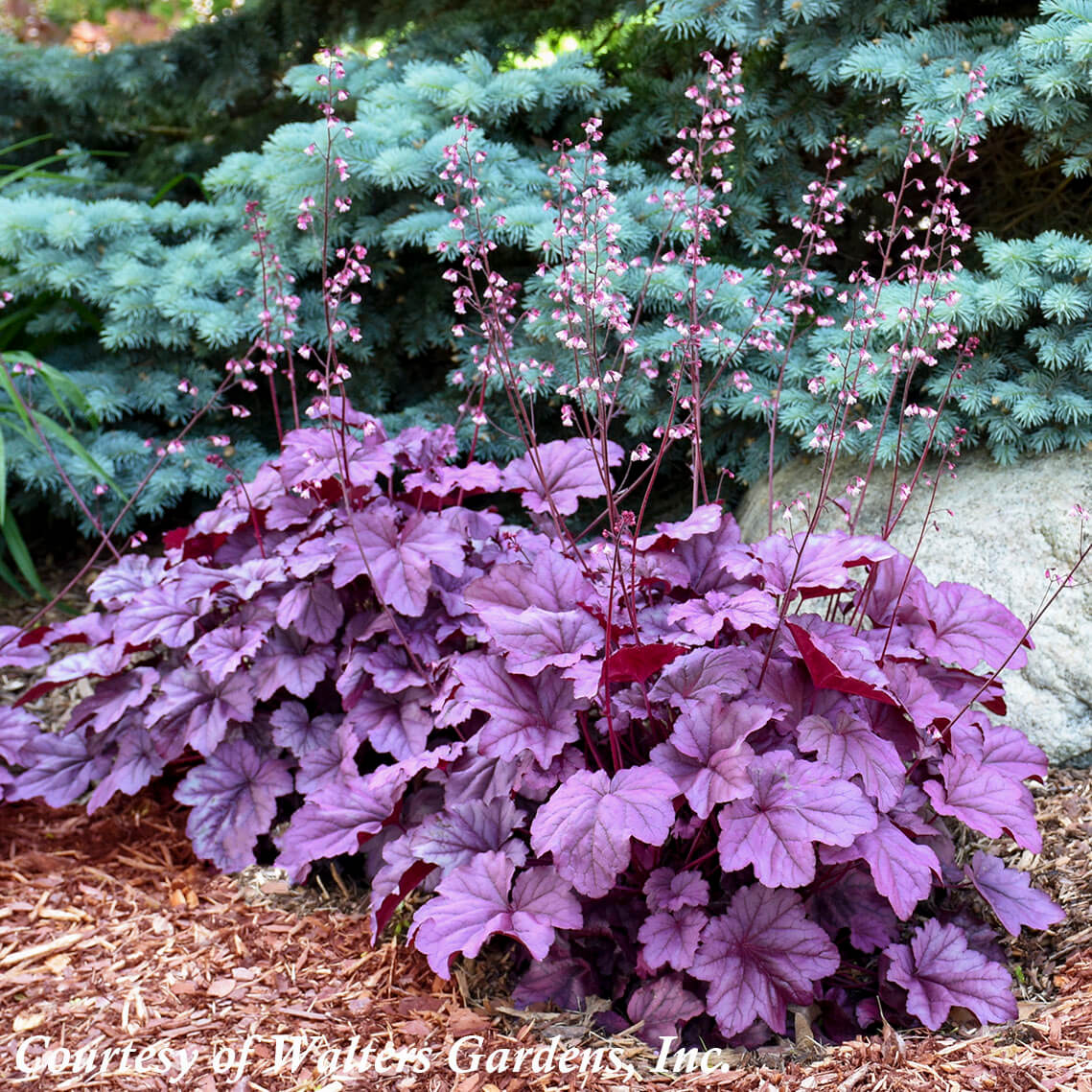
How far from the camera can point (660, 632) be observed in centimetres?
191

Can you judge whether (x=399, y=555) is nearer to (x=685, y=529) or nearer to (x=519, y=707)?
(x=519, y=707)

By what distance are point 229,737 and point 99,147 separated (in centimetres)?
314

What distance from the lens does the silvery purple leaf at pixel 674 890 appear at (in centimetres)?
173


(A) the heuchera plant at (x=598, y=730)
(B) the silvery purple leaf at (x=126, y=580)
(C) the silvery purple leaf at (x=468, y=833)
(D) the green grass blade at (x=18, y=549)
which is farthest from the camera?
(D) the green grass blade at (x=18, y=549)

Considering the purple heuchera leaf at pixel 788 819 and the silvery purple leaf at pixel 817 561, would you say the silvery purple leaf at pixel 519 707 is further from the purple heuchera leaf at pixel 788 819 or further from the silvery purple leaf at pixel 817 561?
the silvery purple leaf at pixel 817 561

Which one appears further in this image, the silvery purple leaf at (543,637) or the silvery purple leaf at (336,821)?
the silvery purple leaf at (336,821)

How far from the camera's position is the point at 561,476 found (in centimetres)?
230

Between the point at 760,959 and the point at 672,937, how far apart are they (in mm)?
152

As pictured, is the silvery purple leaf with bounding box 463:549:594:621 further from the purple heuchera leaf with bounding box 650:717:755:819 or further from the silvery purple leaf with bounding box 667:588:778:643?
the purple heuchera leaf with bounding box 650:717:755:819

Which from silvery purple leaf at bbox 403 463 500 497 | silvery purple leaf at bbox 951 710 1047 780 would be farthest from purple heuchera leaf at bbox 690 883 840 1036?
silvery purple leaf at bbox 403 463 500 497

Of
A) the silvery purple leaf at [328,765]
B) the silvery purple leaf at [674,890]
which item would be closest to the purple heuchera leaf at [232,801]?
the silvery purple leaf at [328,765]

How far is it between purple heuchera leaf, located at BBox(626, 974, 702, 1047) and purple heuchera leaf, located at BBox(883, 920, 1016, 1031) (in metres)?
0.36

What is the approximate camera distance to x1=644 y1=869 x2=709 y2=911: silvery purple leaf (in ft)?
5.66

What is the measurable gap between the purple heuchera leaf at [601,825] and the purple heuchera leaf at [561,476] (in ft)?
2.50
